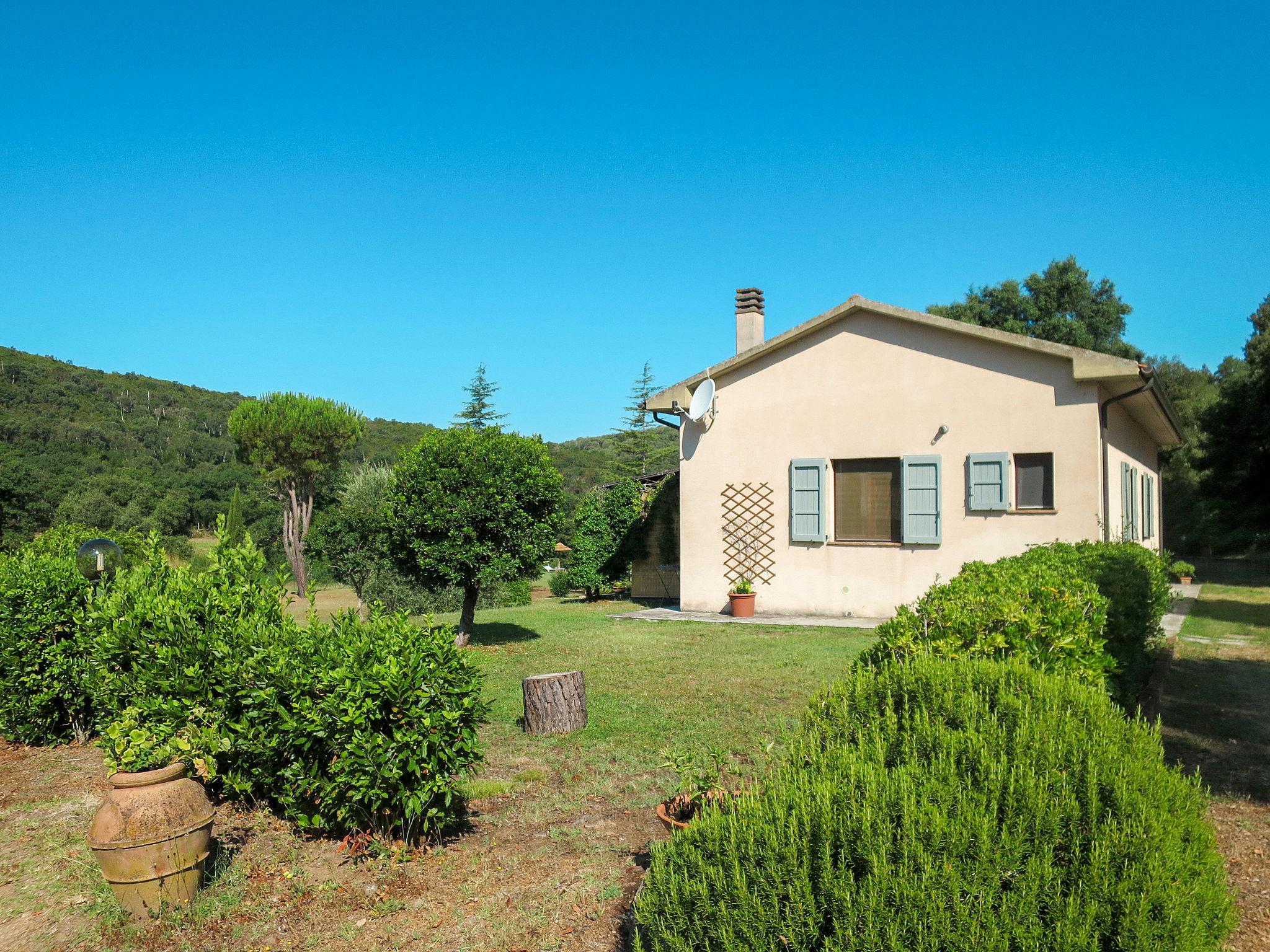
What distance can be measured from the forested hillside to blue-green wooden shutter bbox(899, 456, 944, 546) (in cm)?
2473

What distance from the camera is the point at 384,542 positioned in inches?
432

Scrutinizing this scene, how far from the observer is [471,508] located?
10148mm

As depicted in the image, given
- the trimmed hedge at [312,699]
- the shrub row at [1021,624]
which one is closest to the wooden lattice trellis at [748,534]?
the shrub row at [1021,624]

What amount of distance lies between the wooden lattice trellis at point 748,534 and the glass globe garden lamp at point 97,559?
949 cm

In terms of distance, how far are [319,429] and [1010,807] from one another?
139 ft

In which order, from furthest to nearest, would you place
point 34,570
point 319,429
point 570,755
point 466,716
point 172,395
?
point 172,395 < point 319,429 < point 34,570 < point 570,755 < point 466,716

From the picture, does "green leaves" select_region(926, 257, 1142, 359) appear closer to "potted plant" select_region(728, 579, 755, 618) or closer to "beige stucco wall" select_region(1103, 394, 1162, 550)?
"beige stucco wall" select_region(1103, 394, 1162, 550)

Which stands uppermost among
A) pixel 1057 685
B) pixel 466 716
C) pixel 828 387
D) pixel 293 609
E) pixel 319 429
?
pixel 319 429

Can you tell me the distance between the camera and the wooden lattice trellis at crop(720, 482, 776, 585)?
1375 cm

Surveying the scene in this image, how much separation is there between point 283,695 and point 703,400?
10.7 meters

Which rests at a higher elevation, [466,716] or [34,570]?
[34,570]

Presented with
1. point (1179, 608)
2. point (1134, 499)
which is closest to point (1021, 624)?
point (1179, 608)

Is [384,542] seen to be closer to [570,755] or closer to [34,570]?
[34,570]

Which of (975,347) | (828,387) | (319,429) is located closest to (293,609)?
(319,429)
